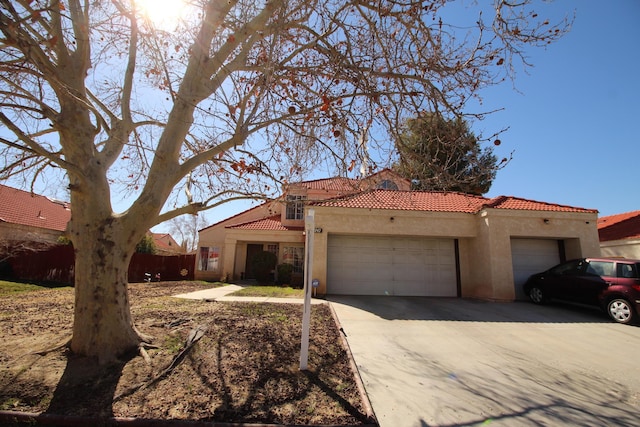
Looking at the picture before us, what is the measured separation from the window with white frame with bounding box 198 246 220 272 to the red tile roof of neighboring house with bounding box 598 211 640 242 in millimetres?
20834

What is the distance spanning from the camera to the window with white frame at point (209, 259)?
1944cm

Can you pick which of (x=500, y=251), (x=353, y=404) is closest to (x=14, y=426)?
(x=353, y=404)

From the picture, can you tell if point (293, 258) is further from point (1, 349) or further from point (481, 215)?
point (1, 349)

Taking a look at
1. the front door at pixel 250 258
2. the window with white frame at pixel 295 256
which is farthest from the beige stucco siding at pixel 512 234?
the front door at pixel 250 258

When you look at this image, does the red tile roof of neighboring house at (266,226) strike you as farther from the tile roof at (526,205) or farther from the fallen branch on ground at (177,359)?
the fallen branch on ground at (177,359)

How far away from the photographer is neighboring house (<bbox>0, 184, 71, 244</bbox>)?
18500 millimetres

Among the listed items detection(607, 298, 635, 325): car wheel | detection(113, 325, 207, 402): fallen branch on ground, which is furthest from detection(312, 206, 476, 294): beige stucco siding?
detection(113, 325, 207, 402): fallen branch on ground

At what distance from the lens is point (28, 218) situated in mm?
20984

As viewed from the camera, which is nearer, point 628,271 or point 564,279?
point 628,271

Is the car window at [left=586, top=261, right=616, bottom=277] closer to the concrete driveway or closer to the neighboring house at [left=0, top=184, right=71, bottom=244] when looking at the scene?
the concrete driveway

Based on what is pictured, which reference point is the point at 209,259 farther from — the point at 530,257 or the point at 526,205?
the point at 526,205

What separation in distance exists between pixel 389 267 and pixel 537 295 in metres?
5.18

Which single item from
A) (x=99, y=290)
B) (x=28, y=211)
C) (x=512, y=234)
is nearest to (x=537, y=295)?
(x=512, y=234)

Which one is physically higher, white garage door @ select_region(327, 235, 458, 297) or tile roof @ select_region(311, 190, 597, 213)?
tile roof @ select_region(311, 190, 597, 213)
